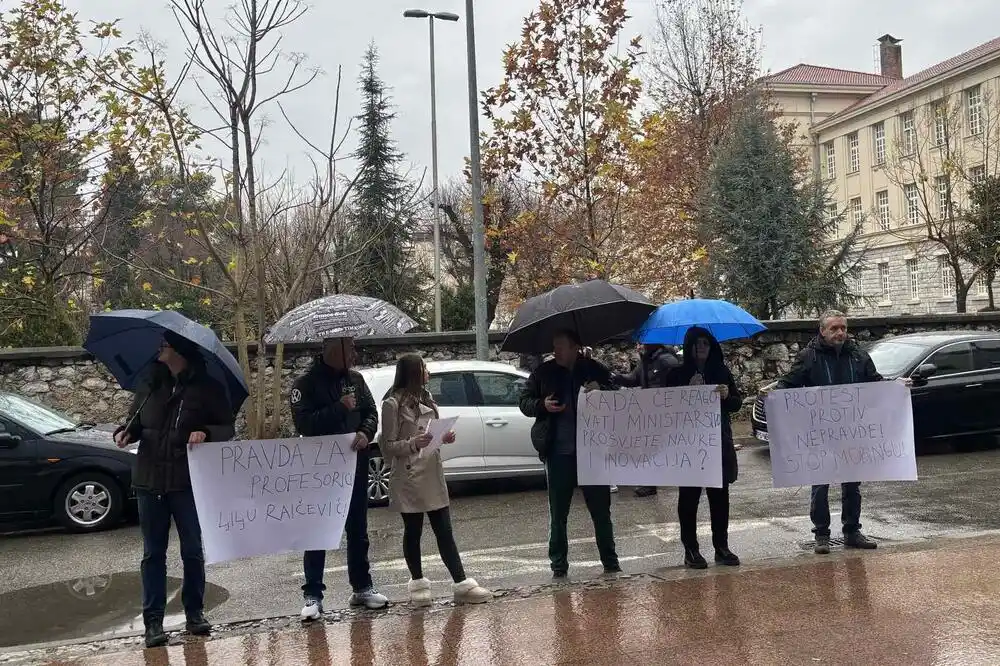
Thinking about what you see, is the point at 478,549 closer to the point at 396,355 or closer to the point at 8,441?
the point at 8,441

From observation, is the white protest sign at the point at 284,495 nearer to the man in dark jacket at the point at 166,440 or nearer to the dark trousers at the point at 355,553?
the dark trousers at the point at 355,553

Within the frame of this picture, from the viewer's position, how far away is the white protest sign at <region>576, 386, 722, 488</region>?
21.3 ft

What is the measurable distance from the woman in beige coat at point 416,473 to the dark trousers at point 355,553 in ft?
0.62

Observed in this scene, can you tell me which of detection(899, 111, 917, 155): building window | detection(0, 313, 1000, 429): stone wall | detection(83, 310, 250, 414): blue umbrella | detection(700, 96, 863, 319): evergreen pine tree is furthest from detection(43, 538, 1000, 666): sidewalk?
detection(899, 111, 917, 155): building window

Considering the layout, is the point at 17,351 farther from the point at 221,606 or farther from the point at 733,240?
the point at 733,240

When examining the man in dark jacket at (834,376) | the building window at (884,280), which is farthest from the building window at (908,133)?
the man in dark jacket at (834,376)

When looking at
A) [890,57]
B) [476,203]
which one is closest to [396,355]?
[476,203]

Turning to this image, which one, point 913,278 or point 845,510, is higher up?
point 913,278

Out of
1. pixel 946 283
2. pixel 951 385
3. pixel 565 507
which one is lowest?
pixel 565 507

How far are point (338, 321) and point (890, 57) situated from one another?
71551 mm

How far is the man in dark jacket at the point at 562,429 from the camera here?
644cm

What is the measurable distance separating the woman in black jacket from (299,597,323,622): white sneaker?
260cm

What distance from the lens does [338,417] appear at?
19.5 feet

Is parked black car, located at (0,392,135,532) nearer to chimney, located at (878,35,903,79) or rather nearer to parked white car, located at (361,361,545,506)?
parked white car, located at (361,361,545,506)
